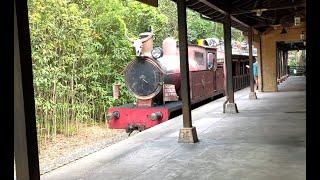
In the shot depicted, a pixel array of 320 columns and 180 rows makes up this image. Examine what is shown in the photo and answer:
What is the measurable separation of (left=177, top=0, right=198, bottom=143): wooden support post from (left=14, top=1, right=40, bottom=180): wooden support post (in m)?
3.93

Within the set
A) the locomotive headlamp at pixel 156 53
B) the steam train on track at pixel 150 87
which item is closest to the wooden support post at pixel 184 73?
the steam train on track at pixel 150 87

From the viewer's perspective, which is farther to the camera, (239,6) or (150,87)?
(150,87)

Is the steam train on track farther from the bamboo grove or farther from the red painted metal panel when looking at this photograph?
the bamboo grove

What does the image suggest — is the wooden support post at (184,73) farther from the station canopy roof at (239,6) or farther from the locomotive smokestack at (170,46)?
the locomotive smokestack at (170,46)

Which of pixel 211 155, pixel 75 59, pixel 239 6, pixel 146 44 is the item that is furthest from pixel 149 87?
pixel 211 155

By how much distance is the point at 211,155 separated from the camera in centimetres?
597

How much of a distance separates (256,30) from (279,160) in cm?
1127

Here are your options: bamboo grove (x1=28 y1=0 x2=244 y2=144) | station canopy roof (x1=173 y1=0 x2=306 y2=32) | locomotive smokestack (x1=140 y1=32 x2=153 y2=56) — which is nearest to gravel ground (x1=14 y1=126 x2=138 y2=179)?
bamboo grove (x1=28 y1=0 x2=244 y2=144)

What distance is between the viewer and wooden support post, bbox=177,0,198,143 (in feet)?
22.2

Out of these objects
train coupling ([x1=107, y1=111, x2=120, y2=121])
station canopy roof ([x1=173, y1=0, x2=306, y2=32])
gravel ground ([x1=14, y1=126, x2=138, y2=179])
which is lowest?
gravel ground ([x1=14, y1=126, x2=138, y2=179])

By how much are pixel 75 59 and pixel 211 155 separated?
31.7ft

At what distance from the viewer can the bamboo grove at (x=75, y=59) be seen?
13.1 m

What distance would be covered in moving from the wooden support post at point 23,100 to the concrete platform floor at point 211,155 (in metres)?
1.90

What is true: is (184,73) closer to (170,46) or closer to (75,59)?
(170,46)
